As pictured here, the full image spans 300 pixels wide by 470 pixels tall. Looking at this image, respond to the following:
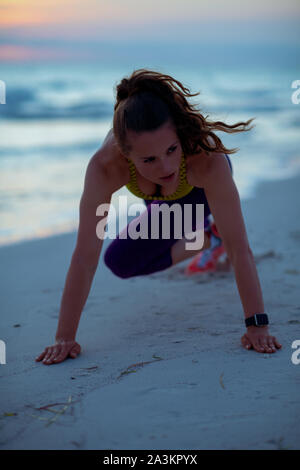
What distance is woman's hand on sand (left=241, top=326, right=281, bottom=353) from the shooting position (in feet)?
7.71

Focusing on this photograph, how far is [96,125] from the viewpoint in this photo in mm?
14156

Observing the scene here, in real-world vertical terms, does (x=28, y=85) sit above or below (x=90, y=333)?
above

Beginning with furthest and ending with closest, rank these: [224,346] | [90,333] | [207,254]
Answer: [207,254], [90,333], [224,346]

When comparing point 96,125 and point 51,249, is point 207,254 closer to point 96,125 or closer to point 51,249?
point 51,249

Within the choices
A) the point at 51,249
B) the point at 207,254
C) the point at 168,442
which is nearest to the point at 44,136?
the point at 51,249

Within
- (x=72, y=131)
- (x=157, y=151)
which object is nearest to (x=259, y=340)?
(x=157, y=151)

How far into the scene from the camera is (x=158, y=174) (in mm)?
2307

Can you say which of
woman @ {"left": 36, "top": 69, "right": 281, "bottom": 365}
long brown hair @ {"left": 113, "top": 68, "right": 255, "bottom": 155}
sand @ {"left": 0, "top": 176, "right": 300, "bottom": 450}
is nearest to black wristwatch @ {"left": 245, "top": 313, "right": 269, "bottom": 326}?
woman @ {"left": 36, "top": 69, "right": 281, "bottom": 365}

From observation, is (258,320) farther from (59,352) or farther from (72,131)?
(72,131)

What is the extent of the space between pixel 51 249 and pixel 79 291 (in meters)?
2.11

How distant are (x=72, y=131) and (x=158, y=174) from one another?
1103 cm

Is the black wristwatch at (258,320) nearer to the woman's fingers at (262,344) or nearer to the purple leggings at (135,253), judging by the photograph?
the woman's fingers at (262,344)

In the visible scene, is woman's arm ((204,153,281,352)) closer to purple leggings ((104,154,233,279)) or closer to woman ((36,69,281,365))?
woman ((36,69,281,365))

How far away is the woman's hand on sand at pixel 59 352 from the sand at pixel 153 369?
0.11ft
